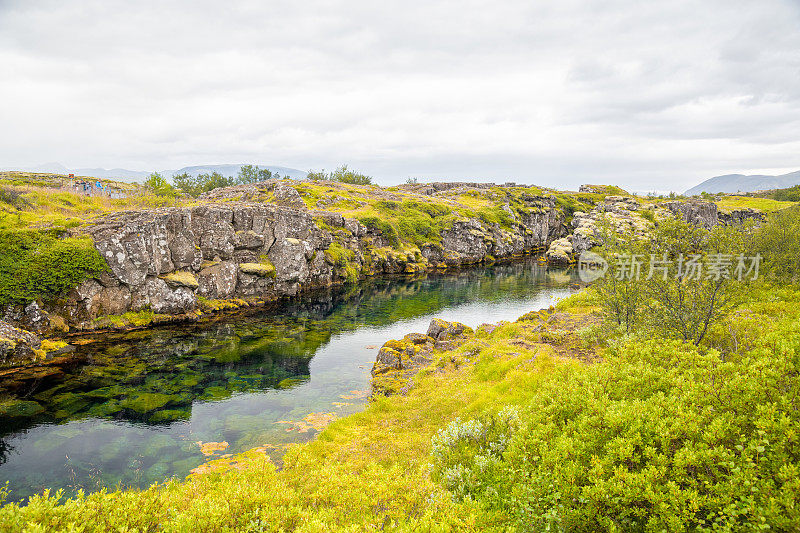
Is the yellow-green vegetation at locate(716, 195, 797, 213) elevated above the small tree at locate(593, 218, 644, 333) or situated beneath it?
elevated above

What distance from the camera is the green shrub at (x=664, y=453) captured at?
24.7 feet

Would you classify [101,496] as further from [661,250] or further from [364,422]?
[661,250]

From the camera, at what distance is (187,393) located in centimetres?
3459

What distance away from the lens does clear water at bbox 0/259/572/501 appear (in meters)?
24.2

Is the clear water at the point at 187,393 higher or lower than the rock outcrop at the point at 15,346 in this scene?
lower

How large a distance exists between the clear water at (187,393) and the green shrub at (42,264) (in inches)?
342

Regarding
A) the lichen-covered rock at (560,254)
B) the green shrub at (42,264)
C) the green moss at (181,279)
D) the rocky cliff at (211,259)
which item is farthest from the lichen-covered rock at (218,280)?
the lichen-covered rock at (560,254)

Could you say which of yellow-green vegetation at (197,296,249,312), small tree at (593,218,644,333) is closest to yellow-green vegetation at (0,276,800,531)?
small tree at (593,218,644,333)

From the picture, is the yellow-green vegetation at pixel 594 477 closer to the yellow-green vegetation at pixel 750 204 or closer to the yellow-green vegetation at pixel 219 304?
the yellow-green vegetation at pixel 219 304

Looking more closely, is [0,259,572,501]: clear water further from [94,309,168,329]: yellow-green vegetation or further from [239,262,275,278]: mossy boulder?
[239,262,275,278]: mossy boulder

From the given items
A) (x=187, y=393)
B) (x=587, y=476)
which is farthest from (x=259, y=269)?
(x=587, y=476)

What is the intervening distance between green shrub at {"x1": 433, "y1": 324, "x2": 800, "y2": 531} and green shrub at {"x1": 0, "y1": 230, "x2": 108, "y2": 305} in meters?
55.5

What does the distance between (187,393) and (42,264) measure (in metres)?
A: 29.2

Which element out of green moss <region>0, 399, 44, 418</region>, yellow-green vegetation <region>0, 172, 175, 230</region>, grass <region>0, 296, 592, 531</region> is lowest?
green moss <region>0, 399, 44, 418</region>
